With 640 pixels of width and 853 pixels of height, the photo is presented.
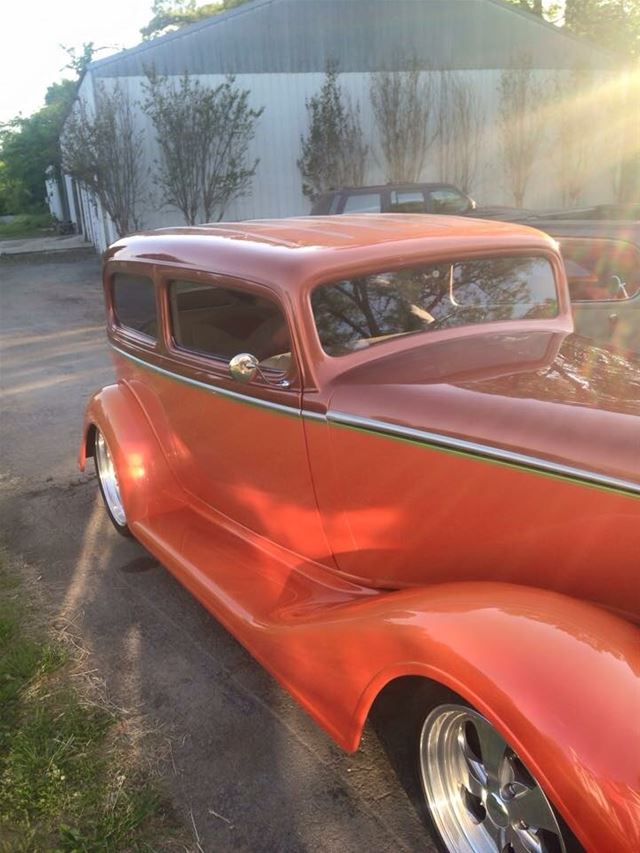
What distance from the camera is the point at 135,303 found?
156 inches

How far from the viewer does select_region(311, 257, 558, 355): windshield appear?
8.72ft

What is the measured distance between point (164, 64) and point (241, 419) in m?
15.5

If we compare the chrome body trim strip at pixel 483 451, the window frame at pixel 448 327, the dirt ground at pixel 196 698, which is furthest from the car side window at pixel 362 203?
the chrome body trim strip at pixel 483 451

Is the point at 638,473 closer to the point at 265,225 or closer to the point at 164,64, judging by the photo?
the point at 265,225

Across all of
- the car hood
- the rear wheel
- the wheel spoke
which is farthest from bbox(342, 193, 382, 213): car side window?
the wheel spoke

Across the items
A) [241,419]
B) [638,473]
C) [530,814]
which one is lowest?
[530,814]

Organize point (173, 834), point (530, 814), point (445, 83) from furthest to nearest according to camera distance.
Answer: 1. point (445, 83)
2. point (173, 834)
3. point (530, 814)

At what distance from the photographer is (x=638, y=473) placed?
185 cm

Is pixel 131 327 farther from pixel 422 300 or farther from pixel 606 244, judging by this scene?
pixel 606 244

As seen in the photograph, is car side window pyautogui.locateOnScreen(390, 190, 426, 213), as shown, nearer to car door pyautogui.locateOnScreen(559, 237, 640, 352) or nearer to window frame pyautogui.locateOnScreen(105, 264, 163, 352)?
car door pyautogui.locateOnScreen(559, 237, 640, 352)

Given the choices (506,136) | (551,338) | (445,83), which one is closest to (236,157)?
(445,83)

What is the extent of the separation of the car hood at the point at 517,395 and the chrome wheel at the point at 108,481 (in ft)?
7.02

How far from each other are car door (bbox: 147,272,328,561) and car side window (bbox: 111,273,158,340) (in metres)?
0.20

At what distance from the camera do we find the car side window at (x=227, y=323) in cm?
282
